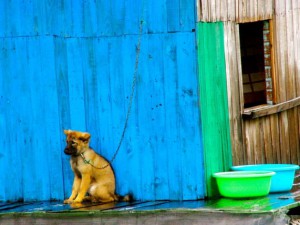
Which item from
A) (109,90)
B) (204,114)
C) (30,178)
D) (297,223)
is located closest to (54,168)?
(30,178)

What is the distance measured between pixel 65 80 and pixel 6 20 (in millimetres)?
1033

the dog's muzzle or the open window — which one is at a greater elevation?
the open window

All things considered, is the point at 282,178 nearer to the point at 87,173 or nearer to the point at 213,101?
the point at 213,101

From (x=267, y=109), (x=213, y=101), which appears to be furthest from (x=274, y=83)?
(x=213, y=101)

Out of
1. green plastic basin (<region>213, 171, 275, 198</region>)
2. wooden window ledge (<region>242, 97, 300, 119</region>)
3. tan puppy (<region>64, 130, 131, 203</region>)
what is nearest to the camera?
green plastic basin (<region>213, 171, 275, 198</region>)

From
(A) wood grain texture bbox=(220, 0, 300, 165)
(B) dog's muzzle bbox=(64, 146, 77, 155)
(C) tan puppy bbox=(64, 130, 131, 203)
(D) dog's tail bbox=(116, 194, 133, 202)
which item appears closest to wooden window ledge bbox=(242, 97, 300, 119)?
(A) wood grain texture bbox=(220, 0, 300, 165)

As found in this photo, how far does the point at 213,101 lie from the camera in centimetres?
1227

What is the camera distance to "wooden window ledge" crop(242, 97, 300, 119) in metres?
12.9

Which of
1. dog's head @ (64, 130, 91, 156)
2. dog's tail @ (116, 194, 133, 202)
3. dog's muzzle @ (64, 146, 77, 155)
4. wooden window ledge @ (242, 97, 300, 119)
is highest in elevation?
wooden window ledge @ (242, 97, 300, 119)

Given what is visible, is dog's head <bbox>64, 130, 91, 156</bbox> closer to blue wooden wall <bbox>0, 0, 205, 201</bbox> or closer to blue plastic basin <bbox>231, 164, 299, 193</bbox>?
blue wooden wall <bbox>0, 0, 205, 201</bbox>

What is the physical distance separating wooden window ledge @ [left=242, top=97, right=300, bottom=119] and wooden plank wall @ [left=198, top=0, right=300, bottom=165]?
75mm

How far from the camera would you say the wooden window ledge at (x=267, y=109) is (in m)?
12.9

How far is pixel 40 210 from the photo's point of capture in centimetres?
1193

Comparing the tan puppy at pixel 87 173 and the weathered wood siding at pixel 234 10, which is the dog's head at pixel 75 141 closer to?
the tan puppy at pixel 87 173
